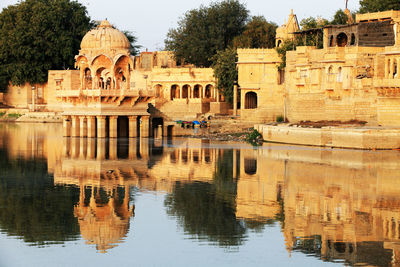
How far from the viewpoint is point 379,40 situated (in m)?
41.7

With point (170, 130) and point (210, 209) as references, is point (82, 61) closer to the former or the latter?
point (170, 130)

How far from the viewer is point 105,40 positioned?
4175cm

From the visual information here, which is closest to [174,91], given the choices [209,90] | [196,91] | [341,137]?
[196,91]

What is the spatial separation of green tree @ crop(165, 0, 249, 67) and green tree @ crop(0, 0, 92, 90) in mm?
10866

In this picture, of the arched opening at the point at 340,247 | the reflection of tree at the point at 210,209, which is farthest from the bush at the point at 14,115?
the arched opening at the point at 340,247

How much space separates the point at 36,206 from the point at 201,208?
4.13m

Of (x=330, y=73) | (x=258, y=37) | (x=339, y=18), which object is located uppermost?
(x=339, y=18)

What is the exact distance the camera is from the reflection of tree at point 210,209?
17156mm

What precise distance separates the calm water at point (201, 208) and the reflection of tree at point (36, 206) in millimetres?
27

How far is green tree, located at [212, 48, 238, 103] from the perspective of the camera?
54.8m

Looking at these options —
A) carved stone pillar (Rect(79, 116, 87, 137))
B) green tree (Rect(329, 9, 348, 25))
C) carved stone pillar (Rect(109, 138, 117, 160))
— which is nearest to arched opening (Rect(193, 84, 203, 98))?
green tree (Rect(329, 9, 348, 25))

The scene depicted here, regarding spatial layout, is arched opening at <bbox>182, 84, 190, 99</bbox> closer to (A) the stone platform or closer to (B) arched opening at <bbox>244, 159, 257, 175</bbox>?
(A) the stone platform

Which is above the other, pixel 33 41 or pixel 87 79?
pixel 33 41

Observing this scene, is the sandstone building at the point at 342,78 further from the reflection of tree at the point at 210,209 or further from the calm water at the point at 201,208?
the reflection of tree at the point at 210,209
